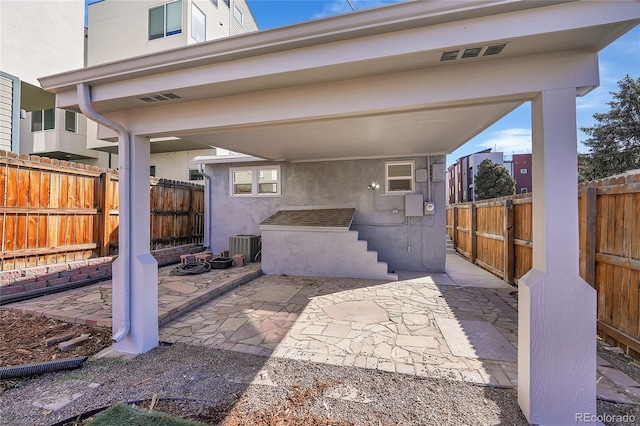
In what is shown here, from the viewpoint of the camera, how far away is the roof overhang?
1.95 meters

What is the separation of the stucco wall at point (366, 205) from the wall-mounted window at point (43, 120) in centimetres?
943

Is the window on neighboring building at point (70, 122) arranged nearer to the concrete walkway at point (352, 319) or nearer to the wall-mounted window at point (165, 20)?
the wall-mounted window at point (165, 20)

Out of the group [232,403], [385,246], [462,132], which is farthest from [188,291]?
[462,132]

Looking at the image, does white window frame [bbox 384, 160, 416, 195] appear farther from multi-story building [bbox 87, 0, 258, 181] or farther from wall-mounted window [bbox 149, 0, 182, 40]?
wall-mounted window [bbox 149, 0, 182, 40]

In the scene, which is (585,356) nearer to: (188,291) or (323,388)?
(323,388)

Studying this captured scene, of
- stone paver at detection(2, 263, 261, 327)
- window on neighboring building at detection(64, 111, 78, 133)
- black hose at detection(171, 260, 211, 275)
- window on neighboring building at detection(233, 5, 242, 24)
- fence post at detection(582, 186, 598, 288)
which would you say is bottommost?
stone paver at detection(2, 263, 261, 327)

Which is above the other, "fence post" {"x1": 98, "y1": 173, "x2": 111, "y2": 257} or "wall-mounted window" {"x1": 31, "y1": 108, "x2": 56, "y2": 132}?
"wall-mounted window" {"x1": 31, "y1": 108, "x2": 56, "y2": 132}

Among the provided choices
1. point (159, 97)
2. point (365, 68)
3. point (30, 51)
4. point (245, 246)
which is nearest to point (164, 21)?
point (30, 51)

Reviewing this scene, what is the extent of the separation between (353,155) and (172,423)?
6445 mm

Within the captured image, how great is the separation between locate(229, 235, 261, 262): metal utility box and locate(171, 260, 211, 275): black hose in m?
0.90

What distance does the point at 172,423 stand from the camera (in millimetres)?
2150

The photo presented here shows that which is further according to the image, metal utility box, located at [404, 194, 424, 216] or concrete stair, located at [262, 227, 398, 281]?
metal utility box, located at [404, 194, 424, 216]

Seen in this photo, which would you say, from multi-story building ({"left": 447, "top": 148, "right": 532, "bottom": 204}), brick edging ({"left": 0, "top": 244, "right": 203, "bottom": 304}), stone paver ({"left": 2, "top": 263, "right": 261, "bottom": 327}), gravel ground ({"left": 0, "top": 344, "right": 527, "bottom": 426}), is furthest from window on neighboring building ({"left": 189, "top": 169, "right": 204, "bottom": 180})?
multi-story building ({"left": 447, "top": 148, "right": 532, "bottom": 204})

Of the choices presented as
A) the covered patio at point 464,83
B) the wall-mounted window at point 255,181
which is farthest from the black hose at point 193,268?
the covered patio at point 464,83
